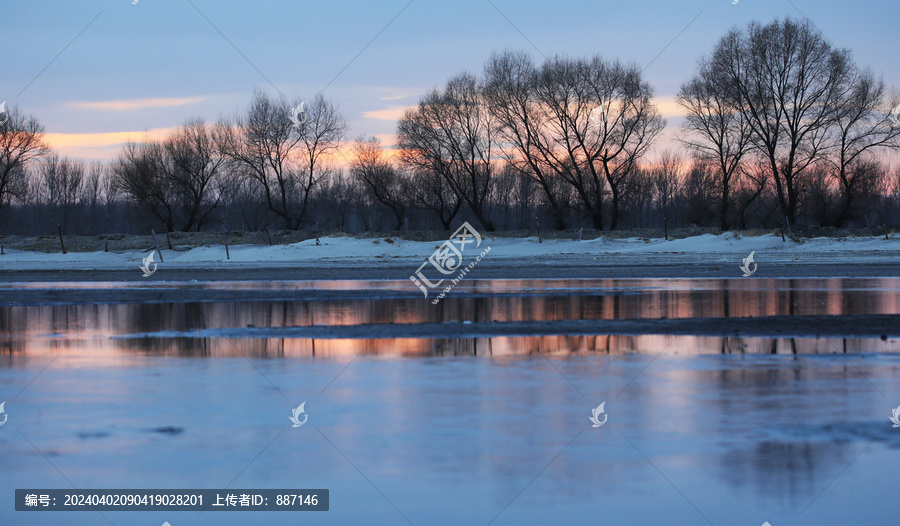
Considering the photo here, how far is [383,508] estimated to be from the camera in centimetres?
503

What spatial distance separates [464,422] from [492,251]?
37664 mm

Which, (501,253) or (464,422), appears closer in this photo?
(464,422)

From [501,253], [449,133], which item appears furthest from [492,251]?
[449,133]

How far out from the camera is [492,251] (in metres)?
44.4

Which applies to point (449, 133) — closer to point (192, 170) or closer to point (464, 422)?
point (192, 170)

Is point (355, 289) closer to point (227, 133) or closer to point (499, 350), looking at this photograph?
point (499, 350)

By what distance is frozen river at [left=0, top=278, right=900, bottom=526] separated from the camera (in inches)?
201

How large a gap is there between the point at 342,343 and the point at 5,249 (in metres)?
48.6

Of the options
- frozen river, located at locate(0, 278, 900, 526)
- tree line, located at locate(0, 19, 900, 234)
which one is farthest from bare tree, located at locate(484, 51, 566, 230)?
frozen river, located at locate(0, 278, 900, 526)

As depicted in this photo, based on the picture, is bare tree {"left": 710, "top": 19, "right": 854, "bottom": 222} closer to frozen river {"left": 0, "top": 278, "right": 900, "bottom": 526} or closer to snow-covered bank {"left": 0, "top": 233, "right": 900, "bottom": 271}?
snow-covered bank {"left": 0, "top": 233, "right": 900, "bottom": 271}

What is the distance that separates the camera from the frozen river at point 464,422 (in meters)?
5.12

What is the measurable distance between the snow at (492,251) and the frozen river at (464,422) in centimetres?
2561

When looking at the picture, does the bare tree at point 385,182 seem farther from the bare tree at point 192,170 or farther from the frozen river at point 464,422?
the frozen river at point 464,422

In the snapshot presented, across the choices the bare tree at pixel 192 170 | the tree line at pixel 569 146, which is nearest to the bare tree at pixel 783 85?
the tree line at pixel 569 146
